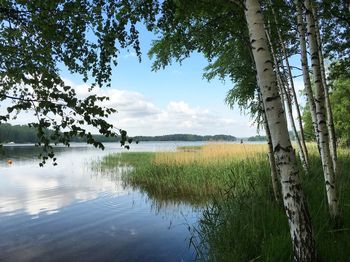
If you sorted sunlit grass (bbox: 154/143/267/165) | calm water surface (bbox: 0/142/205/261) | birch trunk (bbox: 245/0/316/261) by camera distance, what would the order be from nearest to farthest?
birch trunk (bbox: 245/0/316/261) < calm water surface (bbox: 0/142/205/261) < sunlit grass (bbox: 154/143/267/165)

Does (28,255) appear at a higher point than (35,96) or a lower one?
lower

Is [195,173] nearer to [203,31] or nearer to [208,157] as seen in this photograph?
[208,157]

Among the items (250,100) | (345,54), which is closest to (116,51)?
(345,54)

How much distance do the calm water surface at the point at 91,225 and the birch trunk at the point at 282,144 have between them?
10.2 feet

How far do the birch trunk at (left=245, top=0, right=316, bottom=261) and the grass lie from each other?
1.99 feet

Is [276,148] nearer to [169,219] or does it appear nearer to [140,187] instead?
[169,219]

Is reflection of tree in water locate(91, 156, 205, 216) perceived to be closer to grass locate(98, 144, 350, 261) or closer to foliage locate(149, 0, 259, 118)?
grass locate(98, 144, 350, 261)

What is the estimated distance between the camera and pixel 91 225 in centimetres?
953

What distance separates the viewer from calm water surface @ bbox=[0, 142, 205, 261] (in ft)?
23.7

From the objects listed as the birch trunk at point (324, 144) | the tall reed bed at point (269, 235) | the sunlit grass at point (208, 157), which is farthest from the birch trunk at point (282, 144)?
the sunlit grass at point (208, 157)

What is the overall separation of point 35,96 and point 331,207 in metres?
4.47

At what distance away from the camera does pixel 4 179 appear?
66.0 ft

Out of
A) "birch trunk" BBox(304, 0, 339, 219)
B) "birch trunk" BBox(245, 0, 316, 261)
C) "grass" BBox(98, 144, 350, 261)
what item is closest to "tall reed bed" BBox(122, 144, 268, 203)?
"grass" BBox(98, 144, 350, 261)

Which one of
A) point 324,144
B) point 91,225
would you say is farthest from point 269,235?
point 91,225
